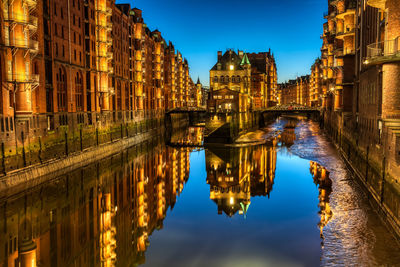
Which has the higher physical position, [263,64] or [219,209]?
[263,64]

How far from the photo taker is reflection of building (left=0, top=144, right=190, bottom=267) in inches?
694

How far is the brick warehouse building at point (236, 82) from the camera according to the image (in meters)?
70.4

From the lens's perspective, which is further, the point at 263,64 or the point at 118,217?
the point at 263,64

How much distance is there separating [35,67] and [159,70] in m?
55.4

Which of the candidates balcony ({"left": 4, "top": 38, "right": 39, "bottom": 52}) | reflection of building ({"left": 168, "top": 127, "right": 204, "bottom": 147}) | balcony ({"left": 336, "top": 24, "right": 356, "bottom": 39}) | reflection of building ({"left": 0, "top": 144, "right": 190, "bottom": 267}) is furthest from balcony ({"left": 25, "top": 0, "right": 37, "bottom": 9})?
balcony ({"left": 336, "top": 24, "right": 356, "bottom": 39})

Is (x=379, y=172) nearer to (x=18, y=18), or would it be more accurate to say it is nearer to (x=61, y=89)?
(x=18, y=18)

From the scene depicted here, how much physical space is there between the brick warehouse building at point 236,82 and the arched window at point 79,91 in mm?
21664

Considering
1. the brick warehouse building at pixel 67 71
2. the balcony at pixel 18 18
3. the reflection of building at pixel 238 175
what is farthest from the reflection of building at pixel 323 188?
the balcony at pixel 18 18

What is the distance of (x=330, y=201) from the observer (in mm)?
24547

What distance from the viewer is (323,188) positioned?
94.8 ft

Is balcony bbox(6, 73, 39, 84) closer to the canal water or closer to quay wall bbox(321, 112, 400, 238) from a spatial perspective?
the canal water

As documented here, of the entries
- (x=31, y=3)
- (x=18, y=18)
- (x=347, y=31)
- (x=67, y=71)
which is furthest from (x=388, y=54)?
(x=67, y=71)

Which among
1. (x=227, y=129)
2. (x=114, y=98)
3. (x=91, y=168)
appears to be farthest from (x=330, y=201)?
(x=114, y=98)

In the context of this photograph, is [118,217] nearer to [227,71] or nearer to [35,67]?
[35,67]
